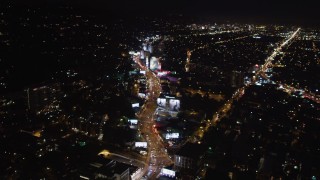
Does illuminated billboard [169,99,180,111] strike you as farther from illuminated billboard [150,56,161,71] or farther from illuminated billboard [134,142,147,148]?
illuminated billboard [150,56,161,71]

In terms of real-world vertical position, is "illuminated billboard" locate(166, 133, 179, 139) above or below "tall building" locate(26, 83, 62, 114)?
below

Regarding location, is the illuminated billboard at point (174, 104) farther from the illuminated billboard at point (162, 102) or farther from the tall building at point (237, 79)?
the tall building at point (237, 79)

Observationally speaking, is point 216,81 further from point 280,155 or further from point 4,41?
point 4,41

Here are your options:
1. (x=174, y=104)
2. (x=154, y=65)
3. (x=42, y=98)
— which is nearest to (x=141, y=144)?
(x=174, y=104)

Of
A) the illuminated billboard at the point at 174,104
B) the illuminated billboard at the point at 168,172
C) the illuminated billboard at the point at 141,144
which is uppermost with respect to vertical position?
the illuminated billboard at the point at 174,104

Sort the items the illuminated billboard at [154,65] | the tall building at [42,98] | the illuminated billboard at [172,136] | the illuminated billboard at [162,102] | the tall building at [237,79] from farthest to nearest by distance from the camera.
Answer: the illuminated billboard at [154,65] < the tall building at [237,79] < the illuminated billboard at [162,102] < the tall building at [42,98] < the illuminated billboard at [172,136]

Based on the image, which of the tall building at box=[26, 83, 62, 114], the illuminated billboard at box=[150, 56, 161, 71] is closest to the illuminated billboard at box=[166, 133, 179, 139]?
the tall building at box=[26, 83, 62, 114]

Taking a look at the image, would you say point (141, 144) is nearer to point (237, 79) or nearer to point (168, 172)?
point (168, 172)

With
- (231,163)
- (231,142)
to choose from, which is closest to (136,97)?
(231,142)

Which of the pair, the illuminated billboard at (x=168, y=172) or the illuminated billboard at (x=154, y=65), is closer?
the illuminated billboard at (x=168, y=172)

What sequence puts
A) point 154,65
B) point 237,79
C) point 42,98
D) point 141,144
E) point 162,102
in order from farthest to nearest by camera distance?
point 154,65 → point 237,79 → point 42,98 → point 162,102 → point 141,144

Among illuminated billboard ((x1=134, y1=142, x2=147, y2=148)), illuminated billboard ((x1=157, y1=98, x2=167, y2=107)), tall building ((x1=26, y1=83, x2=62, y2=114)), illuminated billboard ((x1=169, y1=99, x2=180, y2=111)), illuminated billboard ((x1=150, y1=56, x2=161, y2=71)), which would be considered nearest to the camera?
illuminated billboard ((x1=134, y1=142, x2=147, y2=148))

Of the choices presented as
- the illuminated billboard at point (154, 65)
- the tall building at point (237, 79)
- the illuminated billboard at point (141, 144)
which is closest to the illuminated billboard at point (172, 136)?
the illuminated billboard at point (141, 144)
